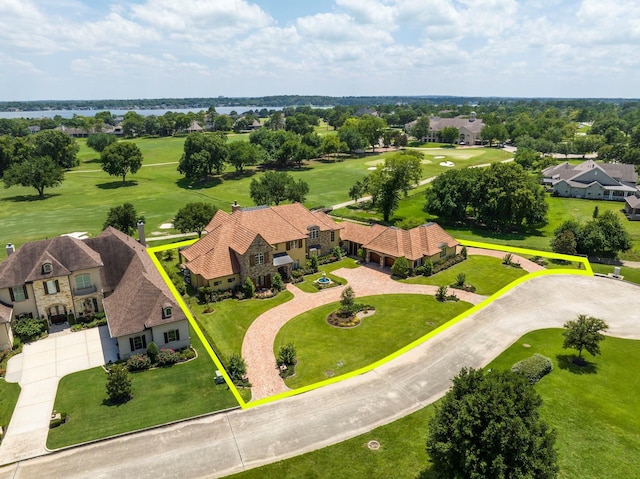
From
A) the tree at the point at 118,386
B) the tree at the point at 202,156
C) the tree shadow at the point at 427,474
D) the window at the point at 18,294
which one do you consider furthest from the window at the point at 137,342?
the tree at the point at 202,156

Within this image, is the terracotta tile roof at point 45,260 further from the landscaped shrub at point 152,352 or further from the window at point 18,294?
the landscaped shrub at point 152,352

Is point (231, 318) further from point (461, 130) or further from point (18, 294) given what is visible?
point (461, 130)

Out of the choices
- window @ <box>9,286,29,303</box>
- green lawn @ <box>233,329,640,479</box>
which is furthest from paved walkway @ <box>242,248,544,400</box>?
window @ <box>9,286,29,303</box>

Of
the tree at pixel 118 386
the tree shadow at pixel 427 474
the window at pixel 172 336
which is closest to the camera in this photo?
the tree shadow at pixel 427 474

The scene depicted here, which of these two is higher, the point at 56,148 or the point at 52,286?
the point at 56,148

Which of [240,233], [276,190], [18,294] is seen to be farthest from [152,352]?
[276,190]

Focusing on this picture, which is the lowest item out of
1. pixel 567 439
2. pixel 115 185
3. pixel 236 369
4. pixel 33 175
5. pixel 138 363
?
pixel 567 439
